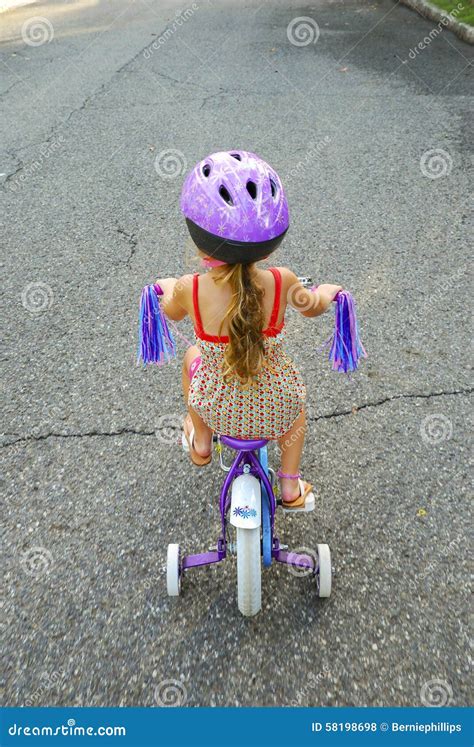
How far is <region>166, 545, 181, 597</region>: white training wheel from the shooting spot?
90.2 inches

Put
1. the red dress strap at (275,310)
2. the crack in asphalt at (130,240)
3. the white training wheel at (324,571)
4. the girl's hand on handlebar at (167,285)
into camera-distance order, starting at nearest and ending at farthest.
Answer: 1. the red dress strap at (275,310)
2. the girl's hand on handlebar at (167,285)
3. the white training wheel at (324,571)
4. the crack in asphalt at (130,240)

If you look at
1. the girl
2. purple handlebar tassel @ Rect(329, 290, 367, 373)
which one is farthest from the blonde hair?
purple handlebar tassel @ Rect(329, 290, 367, 373)

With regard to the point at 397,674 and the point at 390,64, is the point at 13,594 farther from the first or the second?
the point at 390,64

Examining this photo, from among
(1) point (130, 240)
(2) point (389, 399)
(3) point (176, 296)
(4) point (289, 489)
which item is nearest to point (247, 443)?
(4) point (289, 489)

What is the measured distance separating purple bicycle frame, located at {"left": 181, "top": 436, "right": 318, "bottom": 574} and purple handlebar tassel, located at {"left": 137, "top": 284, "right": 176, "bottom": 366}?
0.40 meters

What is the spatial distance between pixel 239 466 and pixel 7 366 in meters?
2.01

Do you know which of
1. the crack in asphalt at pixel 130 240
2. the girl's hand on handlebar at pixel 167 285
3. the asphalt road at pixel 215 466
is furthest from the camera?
the crack in asphalt at pixel 130 240

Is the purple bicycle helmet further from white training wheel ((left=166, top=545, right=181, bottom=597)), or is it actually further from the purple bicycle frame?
→ white training wheel ((left=166, top=545, right=181, bottom=597))

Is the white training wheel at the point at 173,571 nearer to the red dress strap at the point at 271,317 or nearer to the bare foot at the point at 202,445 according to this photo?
the bare foot at the point at 202,445

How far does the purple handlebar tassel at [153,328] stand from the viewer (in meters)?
2.12

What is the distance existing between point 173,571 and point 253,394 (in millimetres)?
791

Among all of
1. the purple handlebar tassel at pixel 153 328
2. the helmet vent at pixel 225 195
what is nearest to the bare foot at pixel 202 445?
the purple handlebar tassel at pixel 153 328

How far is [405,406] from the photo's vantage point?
10.4 ft

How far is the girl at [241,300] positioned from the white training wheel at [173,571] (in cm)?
53
